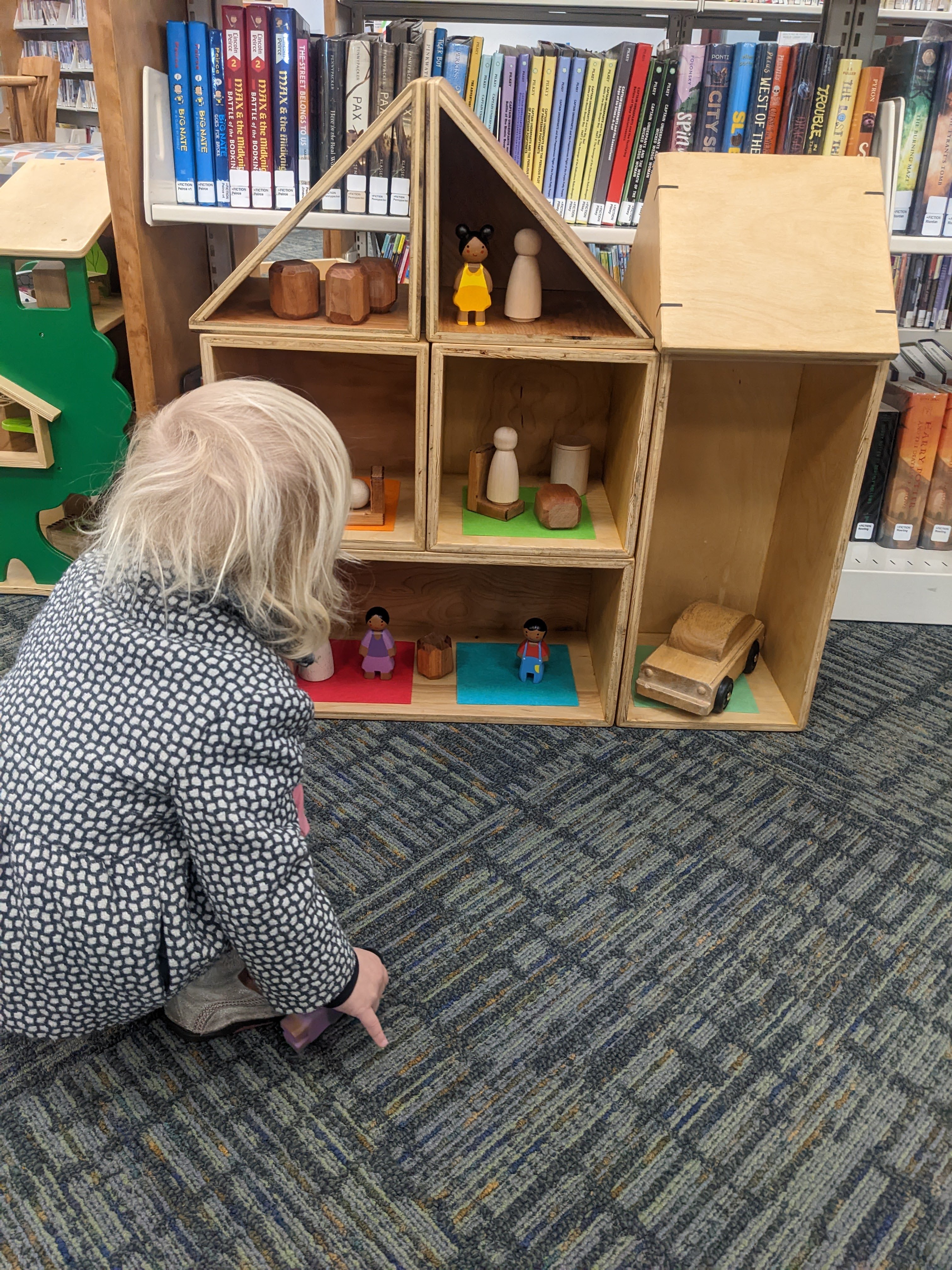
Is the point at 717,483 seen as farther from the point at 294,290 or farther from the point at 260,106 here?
the point at 260,106

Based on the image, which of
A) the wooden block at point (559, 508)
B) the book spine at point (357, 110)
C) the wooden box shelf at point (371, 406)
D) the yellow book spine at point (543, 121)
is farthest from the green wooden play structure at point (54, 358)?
the wooden block at point (559, 508)

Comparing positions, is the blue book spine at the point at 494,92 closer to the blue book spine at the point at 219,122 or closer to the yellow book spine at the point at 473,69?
the yellow book spine at the point at 473,69

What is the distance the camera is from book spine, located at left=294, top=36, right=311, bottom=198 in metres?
1.70

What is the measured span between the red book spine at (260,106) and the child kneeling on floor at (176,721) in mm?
955

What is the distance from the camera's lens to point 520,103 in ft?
5.91

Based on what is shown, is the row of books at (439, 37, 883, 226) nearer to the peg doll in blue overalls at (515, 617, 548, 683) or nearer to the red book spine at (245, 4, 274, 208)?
the red book spine at (245, 4, 274, 208)

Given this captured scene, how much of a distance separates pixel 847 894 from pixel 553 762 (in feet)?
1.88

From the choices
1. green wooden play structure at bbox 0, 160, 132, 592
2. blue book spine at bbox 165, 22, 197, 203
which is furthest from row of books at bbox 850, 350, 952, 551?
green wooden play structure at bbox 0, 160, 132, 592

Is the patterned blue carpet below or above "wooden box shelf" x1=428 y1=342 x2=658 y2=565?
below

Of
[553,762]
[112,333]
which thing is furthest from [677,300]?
[112,333]

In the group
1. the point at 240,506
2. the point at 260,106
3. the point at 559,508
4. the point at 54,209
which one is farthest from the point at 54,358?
the point at 240,506

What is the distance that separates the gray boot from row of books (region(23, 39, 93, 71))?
6.25 meters

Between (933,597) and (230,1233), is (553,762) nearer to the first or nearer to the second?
(230,1233)

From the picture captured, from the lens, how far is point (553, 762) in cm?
179
